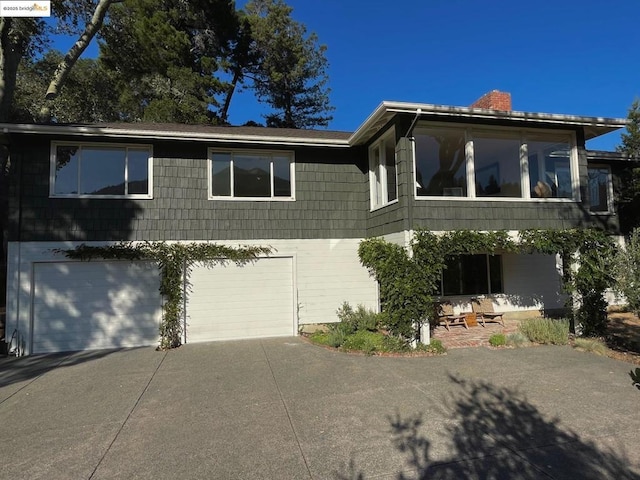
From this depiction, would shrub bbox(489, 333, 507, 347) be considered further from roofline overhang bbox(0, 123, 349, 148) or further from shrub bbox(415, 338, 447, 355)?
roofline overhang bbox(0, 123, 349, 148)

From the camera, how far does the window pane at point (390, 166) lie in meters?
8.66

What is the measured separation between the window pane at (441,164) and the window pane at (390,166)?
64 cm

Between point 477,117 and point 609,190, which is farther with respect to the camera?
point 609,190

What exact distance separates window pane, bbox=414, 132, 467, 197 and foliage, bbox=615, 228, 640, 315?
9.77 ft

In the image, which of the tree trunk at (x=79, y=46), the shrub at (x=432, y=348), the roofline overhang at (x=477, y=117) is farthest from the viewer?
the tree trunk at (x=79, y=46)

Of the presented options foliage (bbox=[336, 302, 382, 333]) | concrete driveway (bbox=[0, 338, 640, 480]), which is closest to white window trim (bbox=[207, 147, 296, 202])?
foliage (bbox=[336, 302, 382, 333])

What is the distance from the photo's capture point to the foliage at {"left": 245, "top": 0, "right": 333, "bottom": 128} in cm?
2064

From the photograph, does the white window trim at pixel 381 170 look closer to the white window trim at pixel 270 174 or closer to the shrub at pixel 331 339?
the white window trim at pixel 270 174

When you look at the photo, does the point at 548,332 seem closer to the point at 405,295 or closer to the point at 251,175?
the point at 405,295

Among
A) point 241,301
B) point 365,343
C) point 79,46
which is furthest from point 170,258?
point 79,46

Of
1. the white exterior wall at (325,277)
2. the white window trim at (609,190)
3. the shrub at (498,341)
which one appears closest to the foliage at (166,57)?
the white exterior wall at (325,277)

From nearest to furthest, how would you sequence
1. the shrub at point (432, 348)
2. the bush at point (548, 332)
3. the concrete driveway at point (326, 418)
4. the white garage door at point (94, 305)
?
the concrete driveway at point (326, 418)
the shrub at point (432, 348)
the bush at point (548, 332)
the white garage door at point (94, 305)

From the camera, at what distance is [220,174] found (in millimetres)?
9484

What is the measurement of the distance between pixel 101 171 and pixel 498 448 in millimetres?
9098
